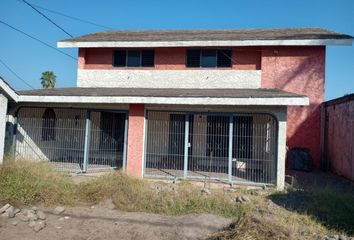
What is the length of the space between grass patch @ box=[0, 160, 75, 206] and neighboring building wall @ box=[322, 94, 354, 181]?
10.2 metres

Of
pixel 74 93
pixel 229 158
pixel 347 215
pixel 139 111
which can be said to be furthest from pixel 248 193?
→ pixel 74 93

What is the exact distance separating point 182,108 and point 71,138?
4.64m

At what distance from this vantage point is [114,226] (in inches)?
281

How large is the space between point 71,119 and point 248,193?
7395 mm

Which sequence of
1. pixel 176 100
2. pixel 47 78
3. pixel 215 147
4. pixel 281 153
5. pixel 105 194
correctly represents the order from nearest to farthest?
1. pixel 105 194
2. pixel 281 153
3. pixel 176 100
4. pixel 215 147
5. pixel 47 78

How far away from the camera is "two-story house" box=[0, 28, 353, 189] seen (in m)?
11.7

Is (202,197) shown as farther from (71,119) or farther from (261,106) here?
(71,119)

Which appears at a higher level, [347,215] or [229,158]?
[229,158]

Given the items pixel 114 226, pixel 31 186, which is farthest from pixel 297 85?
pixel 31 186

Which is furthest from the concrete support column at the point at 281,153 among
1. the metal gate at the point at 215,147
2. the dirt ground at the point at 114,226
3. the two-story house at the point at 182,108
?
the dirt ground at the point at 114,226

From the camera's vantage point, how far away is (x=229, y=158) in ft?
37.9

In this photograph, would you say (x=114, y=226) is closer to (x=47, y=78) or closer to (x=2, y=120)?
(x=2, y=120)

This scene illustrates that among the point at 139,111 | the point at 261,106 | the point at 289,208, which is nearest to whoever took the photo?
the point at 289,208

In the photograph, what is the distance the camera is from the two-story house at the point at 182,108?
11695 millimetres
